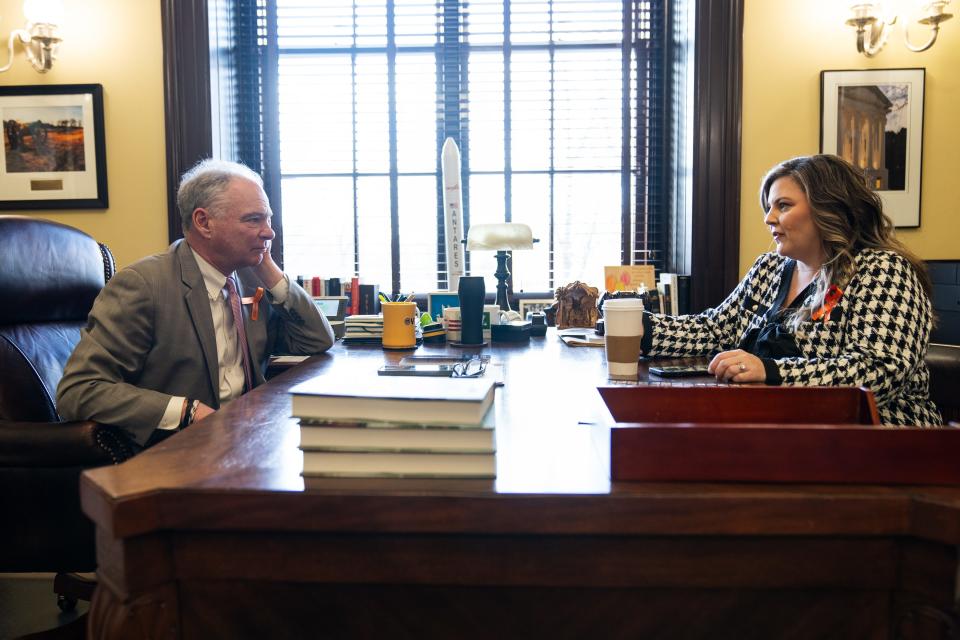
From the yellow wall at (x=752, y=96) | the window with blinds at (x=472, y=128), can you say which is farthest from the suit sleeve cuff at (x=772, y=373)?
the window with blinds at (x=472, y=128)

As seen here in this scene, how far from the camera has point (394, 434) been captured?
819 mm

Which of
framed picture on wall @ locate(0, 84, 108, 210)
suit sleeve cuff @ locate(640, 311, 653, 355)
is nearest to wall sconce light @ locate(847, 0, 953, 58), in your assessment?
suit sleeve cuff @ locate(640, 311, 653, 355)

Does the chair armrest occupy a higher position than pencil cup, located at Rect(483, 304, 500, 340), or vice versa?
pencil cup, located at Rect(483, 304, 500, 340)

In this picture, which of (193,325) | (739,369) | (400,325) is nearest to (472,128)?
(400,325)

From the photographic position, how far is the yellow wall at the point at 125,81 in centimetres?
327

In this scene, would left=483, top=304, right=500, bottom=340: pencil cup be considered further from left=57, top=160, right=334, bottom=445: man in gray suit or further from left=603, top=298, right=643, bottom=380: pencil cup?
left=603, top=298, right=643, bottom=380: pencil cup

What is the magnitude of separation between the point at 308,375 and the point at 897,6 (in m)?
3.01

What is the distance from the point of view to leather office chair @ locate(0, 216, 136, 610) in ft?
5.12

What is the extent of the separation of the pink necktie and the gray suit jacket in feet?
0.56

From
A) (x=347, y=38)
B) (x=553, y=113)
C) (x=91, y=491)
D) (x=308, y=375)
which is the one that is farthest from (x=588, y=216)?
(x=91, y=491)

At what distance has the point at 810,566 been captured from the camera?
2.48 ft

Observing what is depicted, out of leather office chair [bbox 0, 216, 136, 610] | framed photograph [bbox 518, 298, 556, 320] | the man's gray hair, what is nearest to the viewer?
leather office chair [bbox 0, 216, 136, 610]

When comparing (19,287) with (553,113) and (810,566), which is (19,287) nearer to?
(810,566)

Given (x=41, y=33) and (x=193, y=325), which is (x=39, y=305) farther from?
(x=41, y=33)
